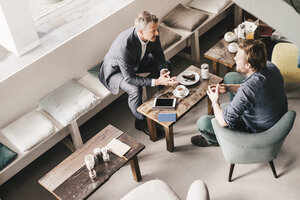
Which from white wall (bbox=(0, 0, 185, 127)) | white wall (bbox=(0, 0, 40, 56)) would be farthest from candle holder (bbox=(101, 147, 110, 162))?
white wall (bbox=(0, 0, 40, 56))

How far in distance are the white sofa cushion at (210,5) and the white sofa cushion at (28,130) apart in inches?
96.2

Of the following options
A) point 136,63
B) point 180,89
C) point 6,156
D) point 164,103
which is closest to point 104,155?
point 164,103

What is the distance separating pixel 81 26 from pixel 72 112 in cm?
108

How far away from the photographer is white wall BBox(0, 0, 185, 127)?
150 inches

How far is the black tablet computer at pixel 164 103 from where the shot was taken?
3.71 m

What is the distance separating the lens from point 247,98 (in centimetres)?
301

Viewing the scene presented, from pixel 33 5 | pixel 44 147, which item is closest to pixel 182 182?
pixel 44 147

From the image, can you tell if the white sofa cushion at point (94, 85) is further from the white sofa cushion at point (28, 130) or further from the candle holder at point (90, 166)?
the candle holder at point (90, 166)

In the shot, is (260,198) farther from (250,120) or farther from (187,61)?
(187,61)

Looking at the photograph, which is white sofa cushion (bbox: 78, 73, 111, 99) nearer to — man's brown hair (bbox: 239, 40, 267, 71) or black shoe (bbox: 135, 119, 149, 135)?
Answer: black shoe (bbox: 135, 119, 149, 135)

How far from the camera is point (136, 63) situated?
404cm

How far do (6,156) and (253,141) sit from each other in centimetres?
209

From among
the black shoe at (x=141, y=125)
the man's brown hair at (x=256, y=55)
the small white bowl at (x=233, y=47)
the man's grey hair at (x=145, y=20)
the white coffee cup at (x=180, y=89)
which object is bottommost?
the black shoe at (x=141, y=125)

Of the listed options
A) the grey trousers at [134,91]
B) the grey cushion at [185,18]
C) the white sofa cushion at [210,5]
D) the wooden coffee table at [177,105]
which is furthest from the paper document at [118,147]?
the white sofa cushion at [210,5]
